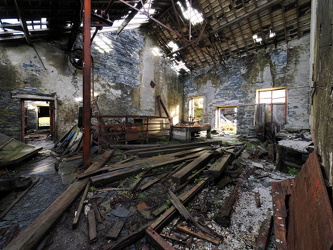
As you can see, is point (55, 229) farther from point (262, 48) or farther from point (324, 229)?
point (262, 48)

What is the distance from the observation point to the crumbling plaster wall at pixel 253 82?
7.63 meters

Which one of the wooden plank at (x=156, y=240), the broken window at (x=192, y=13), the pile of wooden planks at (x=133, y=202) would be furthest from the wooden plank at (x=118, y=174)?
the broken window at (x=192, y=13)

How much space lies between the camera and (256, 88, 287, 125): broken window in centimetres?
824

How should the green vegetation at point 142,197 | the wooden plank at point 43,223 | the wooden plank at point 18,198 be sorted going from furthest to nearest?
the green vegetation at point 142,197 → the wooden plank at point 18,198 → the wooden plank at point 43,223

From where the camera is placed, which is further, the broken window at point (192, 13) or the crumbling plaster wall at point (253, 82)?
the broken window at point (192, 13)

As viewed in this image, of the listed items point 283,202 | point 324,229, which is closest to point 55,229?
point 324,229

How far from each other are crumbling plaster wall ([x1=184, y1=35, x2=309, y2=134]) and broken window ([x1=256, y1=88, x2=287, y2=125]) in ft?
0.96

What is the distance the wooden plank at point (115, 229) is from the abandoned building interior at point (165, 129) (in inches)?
0.7

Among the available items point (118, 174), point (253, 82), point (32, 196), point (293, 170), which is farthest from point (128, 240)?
point (253, 82)

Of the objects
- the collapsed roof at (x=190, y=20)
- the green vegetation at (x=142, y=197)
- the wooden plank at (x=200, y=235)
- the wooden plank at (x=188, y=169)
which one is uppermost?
the collapsed roof at (x=190, y=20)

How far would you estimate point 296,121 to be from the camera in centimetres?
777

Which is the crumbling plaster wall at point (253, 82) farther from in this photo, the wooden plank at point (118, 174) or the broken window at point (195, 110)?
the wooden plank at point (118, 174)

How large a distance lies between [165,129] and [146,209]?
5302 millimetres

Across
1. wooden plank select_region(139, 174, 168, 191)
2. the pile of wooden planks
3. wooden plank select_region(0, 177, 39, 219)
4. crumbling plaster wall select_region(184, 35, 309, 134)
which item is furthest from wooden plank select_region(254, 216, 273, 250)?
crumbling plaster wall select_region(184, 35, 309, 134)
